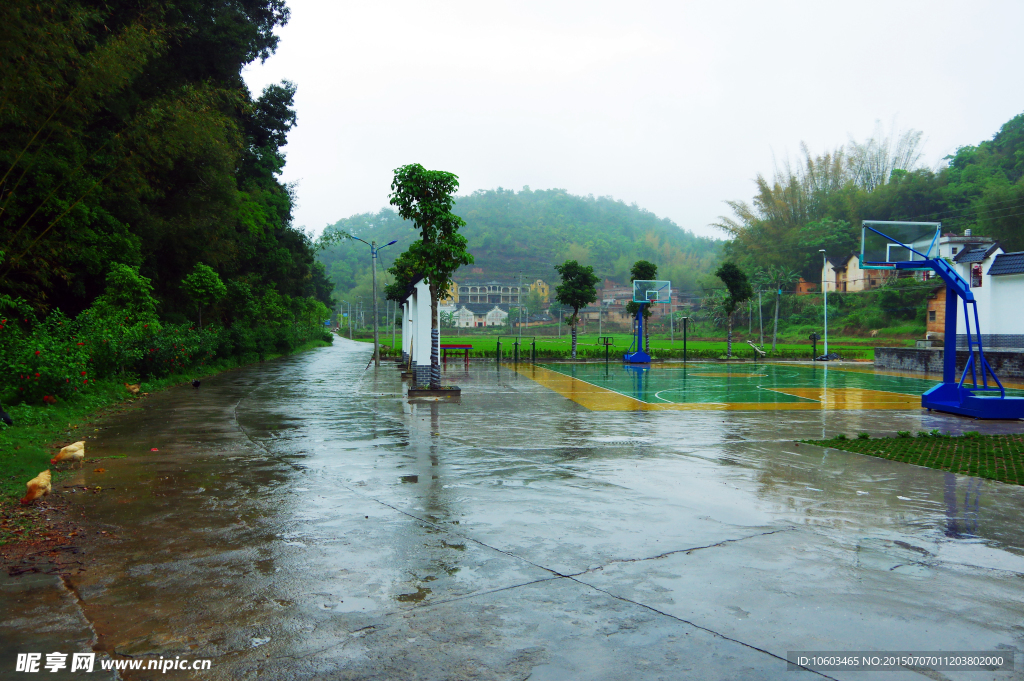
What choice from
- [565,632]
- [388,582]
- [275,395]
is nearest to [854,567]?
[565,632]

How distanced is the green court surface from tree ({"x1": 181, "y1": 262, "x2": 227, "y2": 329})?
41.2 ft

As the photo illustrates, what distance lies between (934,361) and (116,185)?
29.7m

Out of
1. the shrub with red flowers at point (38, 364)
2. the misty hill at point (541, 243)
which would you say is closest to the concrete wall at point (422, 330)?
the shrub with red flowers at point (38, 364)

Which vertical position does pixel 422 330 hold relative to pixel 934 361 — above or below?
above

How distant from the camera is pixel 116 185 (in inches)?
776

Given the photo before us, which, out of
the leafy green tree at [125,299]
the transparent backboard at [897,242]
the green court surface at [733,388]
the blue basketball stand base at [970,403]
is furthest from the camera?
the leafy green tree at [125,299]

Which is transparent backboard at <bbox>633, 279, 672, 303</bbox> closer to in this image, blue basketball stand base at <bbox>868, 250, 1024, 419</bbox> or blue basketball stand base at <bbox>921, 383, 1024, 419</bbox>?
blue basketball stand base at <bbox>868, 250, 1024, 419</bbox>

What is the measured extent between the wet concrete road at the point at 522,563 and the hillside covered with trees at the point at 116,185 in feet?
27.3

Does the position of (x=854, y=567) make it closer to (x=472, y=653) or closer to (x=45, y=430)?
(x=472, y=653)

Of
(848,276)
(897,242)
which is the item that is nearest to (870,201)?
(848,276)

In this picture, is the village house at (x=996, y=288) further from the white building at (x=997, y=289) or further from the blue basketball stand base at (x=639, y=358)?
the blue basketball stand base at (x=639, y=358)

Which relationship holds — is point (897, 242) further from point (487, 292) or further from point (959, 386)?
point (487, 292)

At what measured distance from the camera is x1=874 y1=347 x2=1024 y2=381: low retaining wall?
2311cm

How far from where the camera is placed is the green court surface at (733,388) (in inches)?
637
